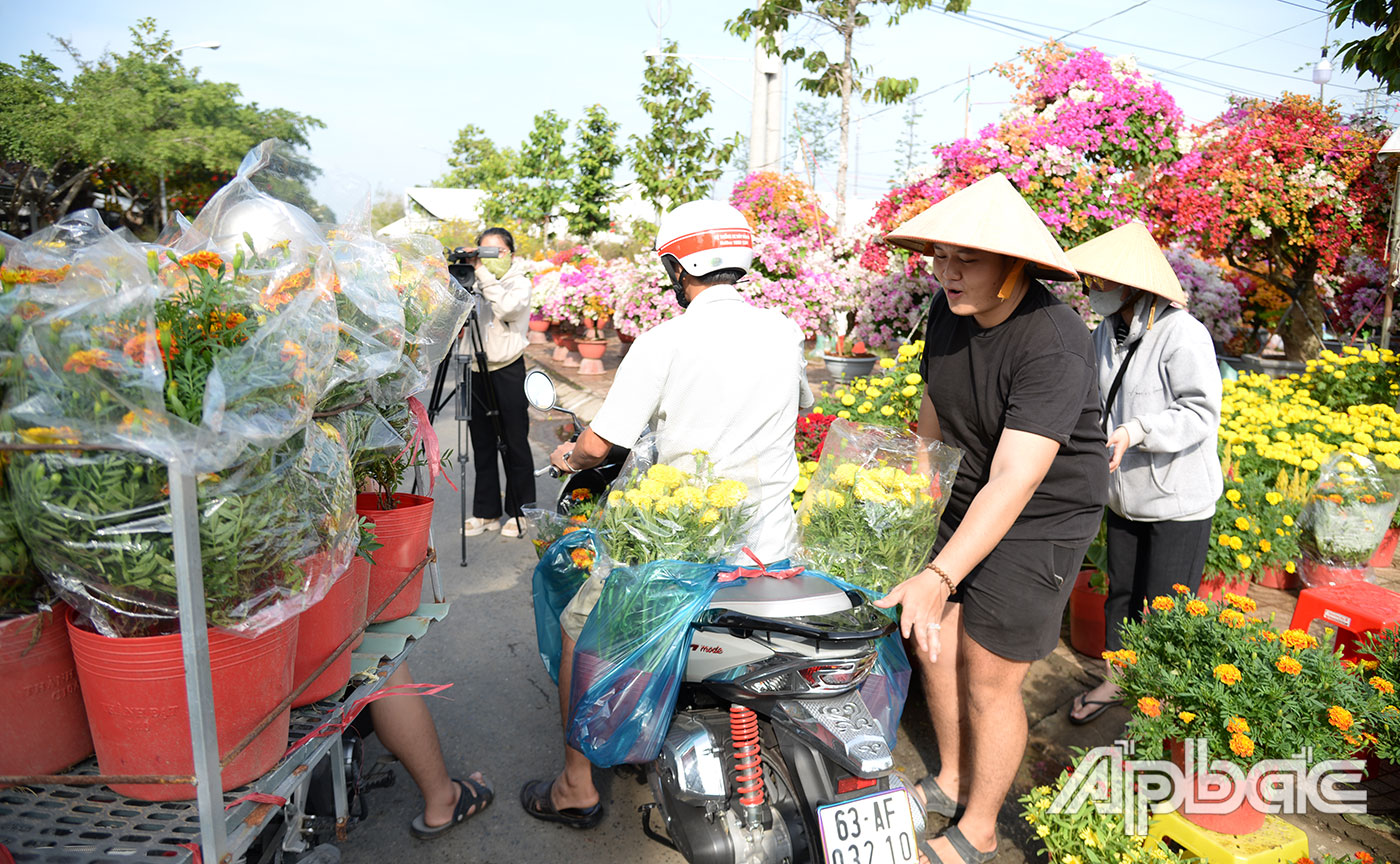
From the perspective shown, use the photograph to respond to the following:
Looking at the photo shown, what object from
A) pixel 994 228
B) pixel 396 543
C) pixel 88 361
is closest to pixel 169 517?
pixel 88 361

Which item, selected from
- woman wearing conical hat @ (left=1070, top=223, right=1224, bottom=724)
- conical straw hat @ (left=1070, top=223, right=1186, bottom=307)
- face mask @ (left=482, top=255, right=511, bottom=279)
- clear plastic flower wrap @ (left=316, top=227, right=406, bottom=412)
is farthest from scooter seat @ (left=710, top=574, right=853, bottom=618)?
face mask @ (left=482, top=255, right=511, bottom=279)

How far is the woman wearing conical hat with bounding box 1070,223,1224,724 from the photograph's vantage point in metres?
2.89

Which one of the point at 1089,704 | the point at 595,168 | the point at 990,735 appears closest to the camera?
the point at 990,735

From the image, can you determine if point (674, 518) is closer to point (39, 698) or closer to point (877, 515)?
point (877, 515)

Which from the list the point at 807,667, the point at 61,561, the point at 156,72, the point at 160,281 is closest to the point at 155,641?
the point at 61,561

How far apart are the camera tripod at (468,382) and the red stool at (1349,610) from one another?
12.2ft

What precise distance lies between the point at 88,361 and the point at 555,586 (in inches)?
59.9

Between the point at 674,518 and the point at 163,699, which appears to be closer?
the point at 163,699

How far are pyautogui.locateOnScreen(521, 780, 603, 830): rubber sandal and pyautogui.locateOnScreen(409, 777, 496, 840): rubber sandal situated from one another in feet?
0.44

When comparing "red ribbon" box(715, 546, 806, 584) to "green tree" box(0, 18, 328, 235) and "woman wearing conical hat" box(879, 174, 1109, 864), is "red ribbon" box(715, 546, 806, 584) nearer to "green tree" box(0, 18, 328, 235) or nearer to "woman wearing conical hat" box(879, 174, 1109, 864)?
"woman wearing conical hat" box(879, 174, 1109, 864)

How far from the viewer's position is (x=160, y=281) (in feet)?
4.78

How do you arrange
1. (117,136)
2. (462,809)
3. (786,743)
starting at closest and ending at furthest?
(786,743)
(462,809)
(117,136)

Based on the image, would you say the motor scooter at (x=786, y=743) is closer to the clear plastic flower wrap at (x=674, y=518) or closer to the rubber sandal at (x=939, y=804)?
the clear plastic flower wrap at (x=674, y=518)

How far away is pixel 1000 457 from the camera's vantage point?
2078 millimetres
